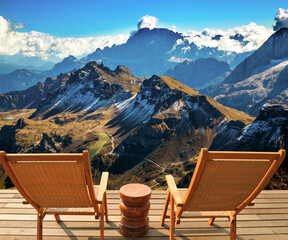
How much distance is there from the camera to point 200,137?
180750 mm

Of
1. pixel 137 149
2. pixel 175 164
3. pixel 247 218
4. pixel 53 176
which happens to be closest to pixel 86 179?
pixel 53 176

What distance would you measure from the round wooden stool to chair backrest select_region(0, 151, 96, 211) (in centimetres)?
89

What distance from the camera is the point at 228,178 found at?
12.7 ft

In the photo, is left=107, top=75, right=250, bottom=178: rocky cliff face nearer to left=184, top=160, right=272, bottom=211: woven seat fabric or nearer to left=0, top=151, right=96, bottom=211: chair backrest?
left=184, top=160, right=272, bottom=211: woven seat fabric

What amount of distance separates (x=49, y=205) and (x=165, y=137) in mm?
179073

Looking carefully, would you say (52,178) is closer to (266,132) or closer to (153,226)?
(153,226)

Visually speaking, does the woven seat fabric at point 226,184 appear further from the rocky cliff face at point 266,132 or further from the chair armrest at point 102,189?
the rocky cliff face at point 266,132

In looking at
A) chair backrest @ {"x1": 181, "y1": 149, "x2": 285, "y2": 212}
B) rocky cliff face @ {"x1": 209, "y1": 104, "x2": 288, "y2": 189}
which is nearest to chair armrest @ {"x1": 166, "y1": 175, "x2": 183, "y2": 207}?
chair backrest @ {"x1": 181, "y1": 149, "x2": 285, "y2": 212}

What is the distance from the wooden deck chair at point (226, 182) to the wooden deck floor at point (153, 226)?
3.77ft

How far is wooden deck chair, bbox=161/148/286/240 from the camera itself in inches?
142

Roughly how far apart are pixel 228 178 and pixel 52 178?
292cm

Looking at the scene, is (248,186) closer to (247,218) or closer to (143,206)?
(143,206)

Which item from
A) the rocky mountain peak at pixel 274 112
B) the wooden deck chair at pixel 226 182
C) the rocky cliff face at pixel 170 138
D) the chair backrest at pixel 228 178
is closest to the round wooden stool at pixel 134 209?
the wooden deck chair at pixel 226 182

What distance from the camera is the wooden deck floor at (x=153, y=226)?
5297 mm
